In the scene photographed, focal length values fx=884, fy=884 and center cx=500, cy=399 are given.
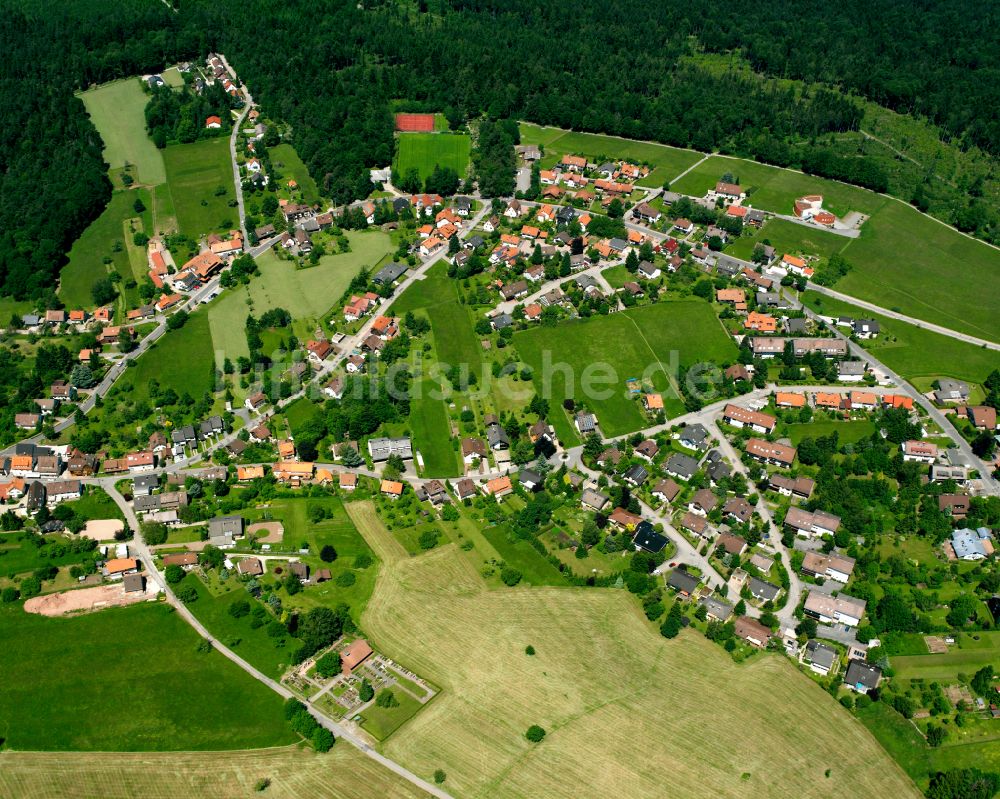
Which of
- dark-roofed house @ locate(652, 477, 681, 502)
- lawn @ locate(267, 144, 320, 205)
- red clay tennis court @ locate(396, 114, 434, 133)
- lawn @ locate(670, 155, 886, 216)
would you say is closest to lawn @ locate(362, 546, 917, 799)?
dark-roofed house @ locate(652, 477, 681, 502)

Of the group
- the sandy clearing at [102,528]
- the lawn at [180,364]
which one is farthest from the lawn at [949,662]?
the lawn at [180,364]

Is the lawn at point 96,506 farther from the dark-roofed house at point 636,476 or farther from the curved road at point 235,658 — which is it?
the dark-roofed house at point 636,476

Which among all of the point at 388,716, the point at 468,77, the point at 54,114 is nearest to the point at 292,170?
the point at 468,77

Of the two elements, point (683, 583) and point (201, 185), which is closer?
point (683, 583)

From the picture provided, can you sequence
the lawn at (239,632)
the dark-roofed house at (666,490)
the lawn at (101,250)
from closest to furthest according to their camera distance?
the lawn at (239,632) → the dark-roofed house at (666,490) → the lawn at (101,250)

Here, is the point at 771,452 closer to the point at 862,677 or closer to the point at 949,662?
the point at 949,662

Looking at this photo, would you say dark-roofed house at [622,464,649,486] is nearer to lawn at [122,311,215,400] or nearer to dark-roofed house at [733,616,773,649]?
dark-roofed house at [733,616,773,649]

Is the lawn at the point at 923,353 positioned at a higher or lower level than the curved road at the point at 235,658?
higher
